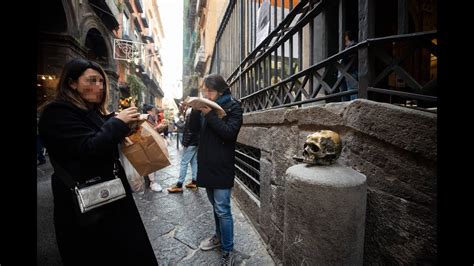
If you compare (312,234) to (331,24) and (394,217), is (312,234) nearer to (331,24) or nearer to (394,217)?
(394,217)

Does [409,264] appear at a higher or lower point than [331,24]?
lower

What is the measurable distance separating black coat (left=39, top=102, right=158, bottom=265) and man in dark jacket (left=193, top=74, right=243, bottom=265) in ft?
3.34

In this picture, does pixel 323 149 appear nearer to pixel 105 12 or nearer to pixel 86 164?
pixel 86 164

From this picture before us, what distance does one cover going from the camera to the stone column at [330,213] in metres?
1.35

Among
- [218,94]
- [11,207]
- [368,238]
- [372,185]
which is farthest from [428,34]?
[11,207]

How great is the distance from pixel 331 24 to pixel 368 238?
1931 millimetres

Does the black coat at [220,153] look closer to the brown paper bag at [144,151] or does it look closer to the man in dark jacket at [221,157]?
the man in dark jacket at [221,157]

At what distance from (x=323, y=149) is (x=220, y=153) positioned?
124 cm

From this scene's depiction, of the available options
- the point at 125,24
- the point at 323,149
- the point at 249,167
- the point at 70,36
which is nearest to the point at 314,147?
the point at 323,149

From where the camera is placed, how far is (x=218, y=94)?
8.70ft

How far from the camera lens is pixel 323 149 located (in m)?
1.49

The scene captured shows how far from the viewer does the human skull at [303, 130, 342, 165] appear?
149 centimetres

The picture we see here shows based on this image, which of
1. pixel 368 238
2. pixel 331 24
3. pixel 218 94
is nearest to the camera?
pixel 368 238

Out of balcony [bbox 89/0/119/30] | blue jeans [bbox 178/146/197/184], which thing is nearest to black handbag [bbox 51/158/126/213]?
blue jeans [bbox 178/146/197/184]
